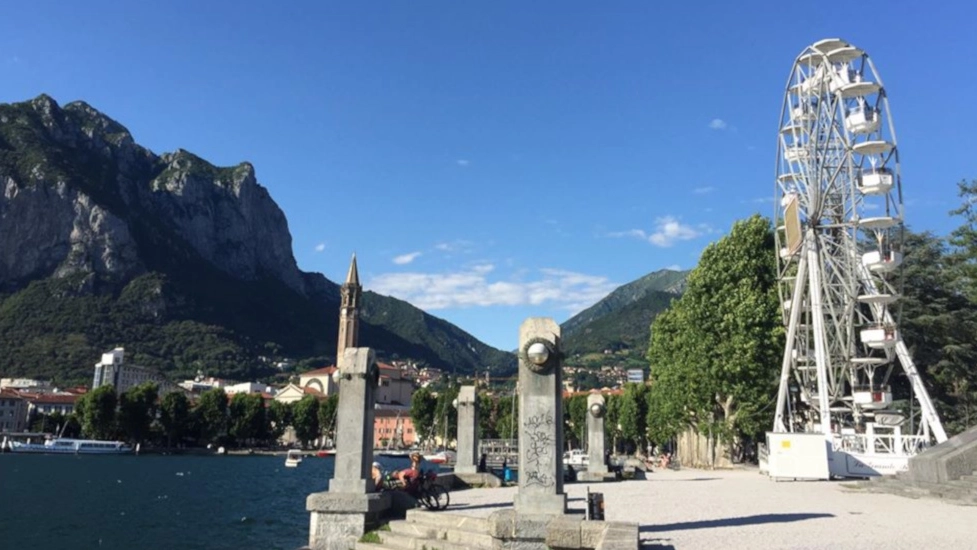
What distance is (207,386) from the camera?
6732 inches

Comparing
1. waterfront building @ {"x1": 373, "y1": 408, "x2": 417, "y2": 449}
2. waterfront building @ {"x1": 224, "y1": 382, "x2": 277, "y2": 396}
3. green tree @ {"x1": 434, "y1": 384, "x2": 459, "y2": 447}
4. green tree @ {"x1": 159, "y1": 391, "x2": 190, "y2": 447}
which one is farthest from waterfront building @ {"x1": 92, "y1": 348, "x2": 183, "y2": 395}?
green tree @ {"x1": 434, "y1": 384, "x2": 459, "y2": 447}

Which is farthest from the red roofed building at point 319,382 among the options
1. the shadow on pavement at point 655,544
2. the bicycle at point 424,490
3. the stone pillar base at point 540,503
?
the shadow on pavement at point 655,544

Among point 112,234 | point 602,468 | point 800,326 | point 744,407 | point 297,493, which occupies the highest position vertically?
point 112,234

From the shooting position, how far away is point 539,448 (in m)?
11.4

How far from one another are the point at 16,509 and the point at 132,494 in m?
8.81

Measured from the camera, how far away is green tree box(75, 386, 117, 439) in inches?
3836

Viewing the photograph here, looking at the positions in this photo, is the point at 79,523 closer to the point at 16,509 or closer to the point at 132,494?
the point at 16,509

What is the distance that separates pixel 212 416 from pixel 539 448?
4207 inches

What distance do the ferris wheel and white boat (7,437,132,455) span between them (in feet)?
300

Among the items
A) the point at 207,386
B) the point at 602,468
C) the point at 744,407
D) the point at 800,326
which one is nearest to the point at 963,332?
the point at 800,326

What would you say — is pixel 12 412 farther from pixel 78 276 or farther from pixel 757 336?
pixel 757 336

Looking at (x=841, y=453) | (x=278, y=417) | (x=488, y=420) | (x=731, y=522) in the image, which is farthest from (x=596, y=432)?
(x=278, y=417)

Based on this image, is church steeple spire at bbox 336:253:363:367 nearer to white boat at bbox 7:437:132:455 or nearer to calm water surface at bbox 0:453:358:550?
white boat at bbox 7:437:132:455

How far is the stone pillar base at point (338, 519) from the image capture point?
1278 centimetres
